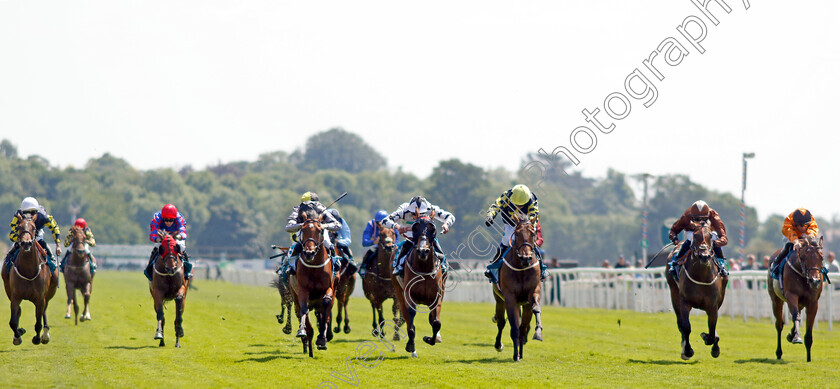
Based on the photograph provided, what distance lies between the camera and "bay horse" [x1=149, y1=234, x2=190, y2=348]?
1675 cm

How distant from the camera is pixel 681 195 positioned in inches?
4995

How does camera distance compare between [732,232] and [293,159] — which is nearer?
[732,232]

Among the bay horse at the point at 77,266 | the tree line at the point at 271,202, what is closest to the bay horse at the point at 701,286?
the bay horse at the point at 77,266

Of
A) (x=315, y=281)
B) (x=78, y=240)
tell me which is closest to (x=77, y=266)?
(x=78, y=240)

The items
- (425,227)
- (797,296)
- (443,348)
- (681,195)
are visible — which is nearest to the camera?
(425,227)

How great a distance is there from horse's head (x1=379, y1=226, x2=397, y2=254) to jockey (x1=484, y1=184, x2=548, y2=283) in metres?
3.09

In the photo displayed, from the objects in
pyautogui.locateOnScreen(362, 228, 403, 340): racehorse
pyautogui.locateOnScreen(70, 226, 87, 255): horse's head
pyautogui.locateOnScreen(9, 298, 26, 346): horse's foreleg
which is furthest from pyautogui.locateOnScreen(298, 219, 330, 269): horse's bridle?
pyautogui.locateOnScreen(70, 226, 87, 255): horse's head

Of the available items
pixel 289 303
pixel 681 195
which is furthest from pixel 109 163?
pixel 289 303

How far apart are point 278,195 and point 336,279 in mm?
118222

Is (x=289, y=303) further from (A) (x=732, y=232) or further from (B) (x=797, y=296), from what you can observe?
(A) (x=732, y=232)

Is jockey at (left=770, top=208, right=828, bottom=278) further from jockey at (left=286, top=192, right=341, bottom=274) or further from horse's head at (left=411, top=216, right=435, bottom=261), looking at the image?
jockey at (left=286, top=192, right=341, bottom=274)

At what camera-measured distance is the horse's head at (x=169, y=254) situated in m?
16.7

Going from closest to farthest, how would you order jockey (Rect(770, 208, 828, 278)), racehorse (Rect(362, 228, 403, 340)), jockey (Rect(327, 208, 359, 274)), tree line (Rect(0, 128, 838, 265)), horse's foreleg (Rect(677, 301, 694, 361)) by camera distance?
horse's foreleg (Rect(677, 301, 694, 361)), jockey (Rect(770, 208, 828, 278)), jockey (Rect(327, 208, 359, 274)), racehorse (Rect(362, 228, 403, 340)), tree line (Rect(0, 128, 838, 265))

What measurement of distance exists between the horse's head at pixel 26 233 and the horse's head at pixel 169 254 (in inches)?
76.9
